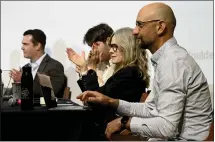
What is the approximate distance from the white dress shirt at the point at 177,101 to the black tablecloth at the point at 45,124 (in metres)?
0.70

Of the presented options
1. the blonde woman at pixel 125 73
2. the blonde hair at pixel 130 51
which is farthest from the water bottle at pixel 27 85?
the blonde hair at pixel 130 51

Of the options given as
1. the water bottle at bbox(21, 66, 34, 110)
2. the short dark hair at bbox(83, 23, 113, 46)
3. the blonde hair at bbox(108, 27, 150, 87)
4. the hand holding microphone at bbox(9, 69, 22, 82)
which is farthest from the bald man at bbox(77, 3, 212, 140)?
the hand holding microphone at bbox(9, 69, 22, 82)

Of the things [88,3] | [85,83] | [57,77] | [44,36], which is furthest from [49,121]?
[88,3]

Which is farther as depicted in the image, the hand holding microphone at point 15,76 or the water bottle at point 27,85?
the hand holding microphone at point 15,76

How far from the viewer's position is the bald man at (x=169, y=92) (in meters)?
1.16

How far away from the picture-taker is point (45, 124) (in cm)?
188

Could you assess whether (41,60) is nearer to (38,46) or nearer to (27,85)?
(38,46)

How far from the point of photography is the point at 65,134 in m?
1.92

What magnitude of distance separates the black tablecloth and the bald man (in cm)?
45

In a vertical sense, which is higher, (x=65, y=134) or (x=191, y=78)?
(x=191, y=78)

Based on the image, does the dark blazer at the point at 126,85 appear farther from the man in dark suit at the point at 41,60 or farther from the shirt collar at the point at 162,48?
the man in dark suit at the point at 41,60

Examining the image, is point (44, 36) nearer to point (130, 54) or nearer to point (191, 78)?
point (130, 54)

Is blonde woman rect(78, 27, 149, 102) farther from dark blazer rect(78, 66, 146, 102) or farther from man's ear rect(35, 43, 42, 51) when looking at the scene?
man's ear rect(35, 43, 42, 51)

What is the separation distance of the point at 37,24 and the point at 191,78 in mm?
3170
